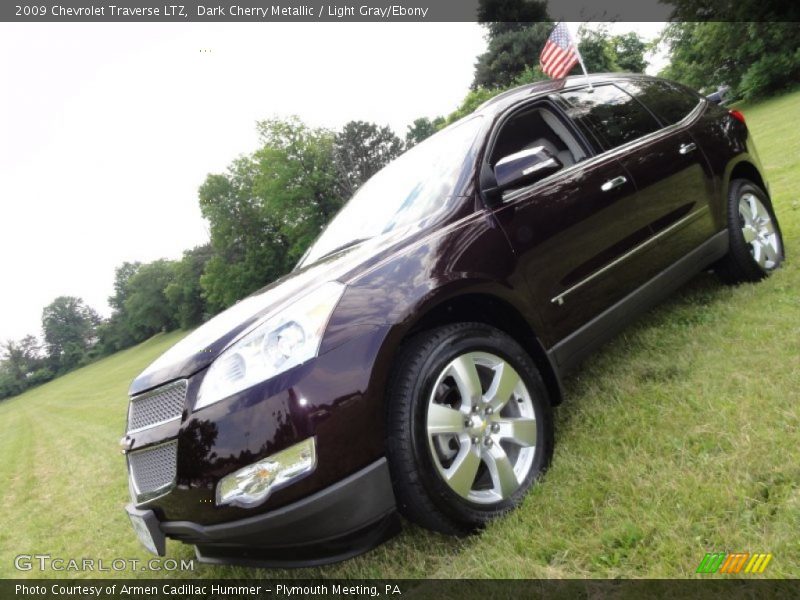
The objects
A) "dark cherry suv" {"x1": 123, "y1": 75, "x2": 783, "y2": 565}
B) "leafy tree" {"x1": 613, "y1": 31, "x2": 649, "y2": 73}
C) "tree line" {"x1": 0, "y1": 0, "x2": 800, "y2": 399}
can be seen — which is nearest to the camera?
"dark cherry suv" {"x1": 123, "y1": 75, "x2": 783, "y2": 565}

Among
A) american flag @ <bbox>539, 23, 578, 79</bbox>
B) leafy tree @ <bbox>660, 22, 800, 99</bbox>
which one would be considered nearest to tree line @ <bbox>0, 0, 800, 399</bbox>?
leafy tree @ <bbox>660, 22, 800, 99</bbox>

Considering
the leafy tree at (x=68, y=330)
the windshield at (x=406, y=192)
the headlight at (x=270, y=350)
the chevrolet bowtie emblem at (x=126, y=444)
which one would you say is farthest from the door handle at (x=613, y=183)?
the leafy tree at (x=68, y=330)

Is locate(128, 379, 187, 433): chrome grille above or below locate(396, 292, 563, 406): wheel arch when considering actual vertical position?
above

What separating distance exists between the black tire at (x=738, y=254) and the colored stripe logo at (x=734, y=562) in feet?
9.31

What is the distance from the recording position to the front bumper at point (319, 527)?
1815 millimetres

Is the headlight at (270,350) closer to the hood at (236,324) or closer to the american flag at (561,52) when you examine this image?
the hood at (236,324)

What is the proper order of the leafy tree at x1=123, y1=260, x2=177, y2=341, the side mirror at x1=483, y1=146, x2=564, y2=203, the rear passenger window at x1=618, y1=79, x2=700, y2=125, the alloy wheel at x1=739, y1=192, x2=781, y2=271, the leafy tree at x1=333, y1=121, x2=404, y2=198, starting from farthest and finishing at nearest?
the leafy tree at x1=123, y1=260, x2=177, y2=341, the leafy tree at x1=333, y1=121, x2=404, y2=198, the alloy wheel at x1=739, y1=192, x2=781, y2=271, the rear passenger window at x1=618, y1=79, x2=700, y2=125, the side mirror at x1=483, y1=146, x2=564, y2=203

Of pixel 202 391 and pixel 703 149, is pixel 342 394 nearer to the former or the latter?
pixel 202 391

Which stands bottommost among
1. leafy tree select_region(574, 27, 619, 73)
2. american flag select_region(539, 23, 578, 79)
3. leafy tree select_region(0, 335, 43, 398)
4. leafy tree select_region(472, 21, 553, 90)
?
leafy tree select_region(0, 335, 43, 398)

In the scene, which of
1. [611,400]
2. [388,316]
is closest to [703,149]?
[611,400]

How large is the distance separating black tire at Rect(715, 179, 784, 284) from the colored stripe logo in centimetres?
284

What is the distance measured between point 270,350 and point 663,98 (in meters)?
3.57

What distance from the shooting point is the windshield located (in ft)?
8.97

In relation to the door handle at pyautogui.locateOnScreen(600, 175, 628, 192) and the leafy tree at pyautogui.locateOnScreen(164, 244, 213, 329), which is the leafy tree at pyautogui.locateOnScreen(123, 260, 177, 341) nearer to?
the leafy tree at pyautogui.locateOnScreen(164, 244, 213, 329)
